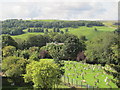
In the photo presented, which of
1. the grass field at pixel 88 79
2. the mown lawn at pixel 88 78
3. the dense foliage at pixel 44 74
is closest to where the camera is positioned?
the dense foliage at pixel 44 74

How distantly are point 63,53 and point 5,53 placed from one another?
55.9 feet

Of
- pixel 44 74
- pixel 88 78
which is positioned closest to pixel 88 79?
pixel 88 78

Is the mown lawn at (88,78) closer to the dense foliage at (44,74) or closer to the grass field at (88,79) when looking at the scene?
the grass field at (88,79)

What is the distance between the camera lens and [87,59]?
44.1 m

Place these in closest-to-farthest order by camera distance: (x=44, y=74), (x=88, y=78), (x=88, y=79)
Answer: (x=44, y=74) → (x=88, y=79) → (x=88, y=78)

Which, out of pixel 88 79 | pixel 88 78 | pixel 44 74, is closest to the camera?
pixel 44 74

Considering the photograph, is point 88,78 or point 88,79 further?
point 88,78

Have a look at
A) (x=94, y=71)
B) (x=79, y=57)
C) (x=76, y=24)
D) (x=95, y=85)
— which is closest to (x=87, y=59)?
(x=79, y=57)

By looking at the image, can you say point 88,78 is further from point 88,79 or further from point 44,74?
point 44,74

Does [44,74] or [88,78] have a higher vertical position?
[44,74]

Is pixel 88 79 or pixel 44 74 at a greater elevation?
pixel 44 74

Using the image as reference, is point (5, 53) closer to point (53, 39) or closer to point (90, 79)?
point (90, 79)

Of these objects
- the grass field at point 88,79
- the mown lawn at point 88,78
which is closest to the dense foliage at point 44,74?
the grass field at point 88,79

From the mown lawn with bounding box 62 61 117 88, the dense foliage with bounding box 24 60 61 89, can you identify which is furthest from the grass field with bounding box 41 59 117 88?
the dense foliage with bounding box 24 60 61 89
